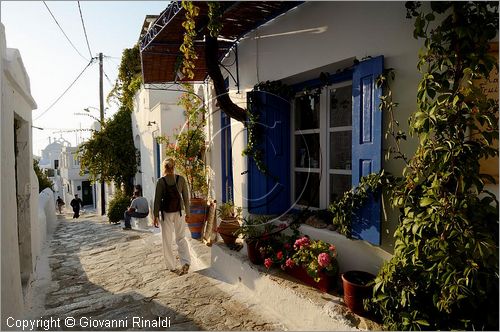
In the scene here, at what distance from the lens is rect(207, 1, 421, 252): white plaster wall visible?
279cm

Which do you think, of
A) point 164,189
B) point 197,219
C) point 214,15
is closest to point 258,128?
point 214,15

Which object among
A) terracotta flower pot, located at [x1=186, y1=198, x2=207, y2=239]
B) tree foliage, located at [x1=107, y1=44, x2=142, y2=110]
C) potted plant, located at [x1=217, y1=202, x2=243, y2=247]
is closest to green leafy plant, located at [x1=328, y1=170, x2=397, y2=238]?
potted plant, located at [x1=217, y1=202, x2=243, y2=247]

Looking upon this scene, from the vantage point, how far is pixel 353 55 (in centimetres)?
322

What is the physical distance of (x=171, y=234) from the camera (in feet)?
16.0

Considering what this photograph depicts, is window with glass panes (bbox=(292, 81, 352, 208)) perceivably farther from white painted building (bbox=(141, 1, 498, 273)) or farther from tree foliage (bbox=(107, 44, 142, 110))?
tree foliage (bbox=(107, 44, 142, 110))

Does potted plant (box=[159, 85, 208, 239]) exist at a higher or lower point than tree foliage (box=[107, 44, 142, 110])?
lower

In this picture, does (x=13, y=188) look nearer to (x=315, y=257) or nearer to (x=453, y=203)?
(x=315, y=257)

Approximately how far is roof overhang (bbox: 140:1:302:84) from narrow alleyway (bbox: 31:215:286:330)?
11.6 ft

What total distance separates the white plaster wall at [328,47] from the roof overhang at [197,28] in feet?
0.59

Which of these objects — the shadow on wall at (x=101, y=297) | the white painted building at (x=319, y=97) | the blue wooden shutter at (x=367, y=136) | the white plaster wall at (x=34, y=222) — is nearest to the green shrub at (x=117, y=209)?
the shadow on wall at (x=101, y=297)

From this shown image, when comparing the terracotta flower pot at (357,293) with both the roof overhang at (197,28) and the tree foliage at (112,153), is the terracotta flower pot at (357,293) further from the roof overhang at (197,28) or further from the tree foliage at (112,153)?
the tree foliage at (112,153)

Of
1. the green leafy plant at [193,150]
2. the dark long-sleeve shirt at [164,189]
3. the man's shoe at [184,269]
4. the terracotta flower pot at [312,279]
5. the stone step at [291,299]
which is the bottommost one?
the man's shoe at [184,269]

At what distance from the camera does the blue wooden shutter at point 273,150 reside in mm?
4387

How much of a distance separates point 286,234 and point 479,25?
290 centimetres
